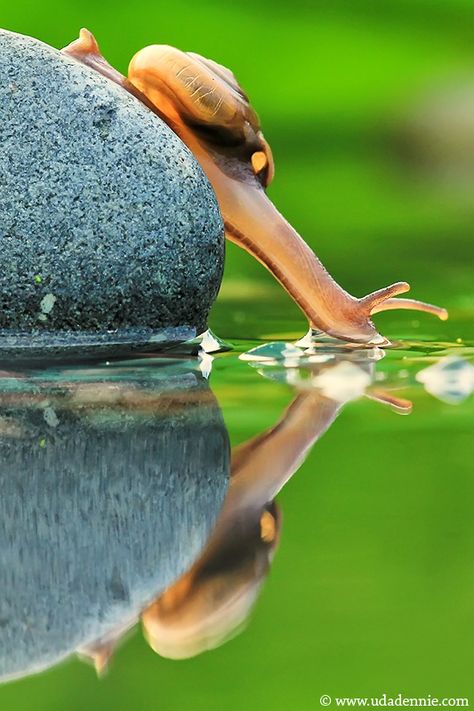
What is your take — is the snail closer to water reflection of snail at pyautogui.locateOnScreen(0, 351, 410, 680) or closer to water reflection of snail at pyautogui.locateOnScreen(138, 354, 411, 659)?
water reflection of snail at pyautogui.locateOnScreen(0, 351, 410, 680)

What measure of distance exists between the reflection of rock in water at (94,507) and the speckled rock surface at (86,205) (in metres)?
0.94

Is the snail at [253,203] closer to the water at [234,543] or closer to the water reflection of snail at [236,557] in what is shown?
the water at [234,543]

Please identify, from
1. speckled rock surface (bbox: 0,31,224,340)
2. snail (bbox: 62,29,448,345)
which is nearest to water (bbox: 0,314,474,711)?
speckled rock surface (bbox: 0,31,224,340)

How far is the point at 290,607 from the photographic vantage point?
6.63 feet

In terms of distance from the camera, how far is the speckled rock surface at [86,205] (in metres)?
4.50

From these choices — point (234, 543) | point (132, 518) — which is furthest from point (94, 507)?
point (234, 543)

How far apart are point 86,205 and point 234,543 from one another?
8.12 ft

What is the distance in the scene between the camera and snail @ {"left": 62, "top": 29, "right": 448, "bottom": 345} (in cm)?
508

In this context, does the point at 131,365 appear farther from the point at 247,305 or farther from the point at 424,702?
the point at 424,702

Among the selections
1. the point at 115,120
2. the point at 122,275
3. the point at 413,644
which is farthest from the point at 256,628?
the point at 115,120

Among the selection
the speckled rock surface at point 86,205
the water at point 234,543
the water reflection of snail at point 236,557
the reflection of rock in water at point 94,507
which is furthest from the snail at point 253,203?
the water reflection of snail at point 236,557

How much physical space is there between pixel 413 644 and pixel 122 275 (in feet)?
9.60

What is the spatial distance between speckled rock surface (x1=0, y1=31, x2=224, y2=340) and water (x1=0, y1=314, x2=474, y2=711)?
2.72 feet

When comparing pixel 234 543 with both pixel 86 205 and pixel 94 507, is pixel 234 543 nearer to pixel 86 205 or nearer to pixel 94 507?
Result: pixel 94 507
